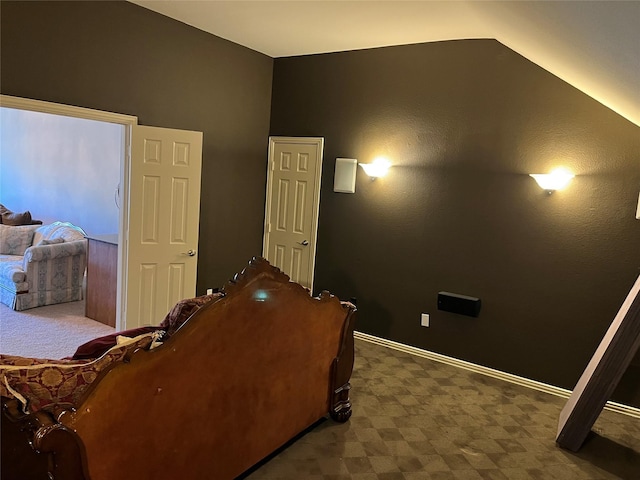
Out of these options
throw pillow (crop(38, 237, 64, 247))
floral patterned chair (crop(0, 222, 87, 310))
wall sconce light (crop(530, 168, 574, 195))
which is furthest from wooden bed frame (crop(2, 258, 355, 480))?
throw pillow (crop(38, 237, 64, 247))

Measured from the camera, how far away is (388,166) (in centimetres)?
489

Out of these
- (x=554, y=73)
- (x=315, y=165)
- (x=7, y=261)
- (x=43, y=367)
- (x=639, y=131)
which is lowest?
(x=7, y=261)

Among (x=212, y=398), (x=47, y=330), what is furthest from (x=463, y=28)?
(x=47, y=330)

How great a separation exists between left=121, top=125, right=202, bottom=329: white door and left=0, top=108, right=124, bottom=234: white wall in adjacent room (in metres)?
1.83

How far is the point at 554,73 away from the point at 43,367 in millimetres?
3895

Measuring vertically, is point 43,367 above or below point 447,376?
above

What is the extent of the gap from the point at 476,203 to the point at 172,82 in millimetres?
2995

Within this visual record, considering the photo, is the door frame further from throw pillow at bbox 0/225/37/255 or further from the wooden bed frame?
throw pillow at bbox 0/225/37/255

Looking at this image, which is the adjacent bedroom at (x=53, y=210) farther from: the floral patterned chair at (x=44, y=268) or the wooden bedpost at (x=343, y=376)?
the wooden bedpost at (x=343, y=376)

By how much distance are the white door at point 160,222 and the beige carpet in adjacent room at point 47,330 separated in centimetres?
61

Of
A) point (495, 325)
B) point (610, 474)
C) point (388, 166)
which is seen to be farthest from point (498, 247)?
point (610, 474)

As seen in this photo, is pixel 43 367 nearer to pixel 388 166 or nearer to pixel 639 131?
pixel 388 166

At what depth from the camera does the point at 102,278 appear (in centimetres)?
513

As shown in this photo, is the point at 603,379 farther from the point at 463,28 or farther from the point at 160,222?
the point at 160,222
